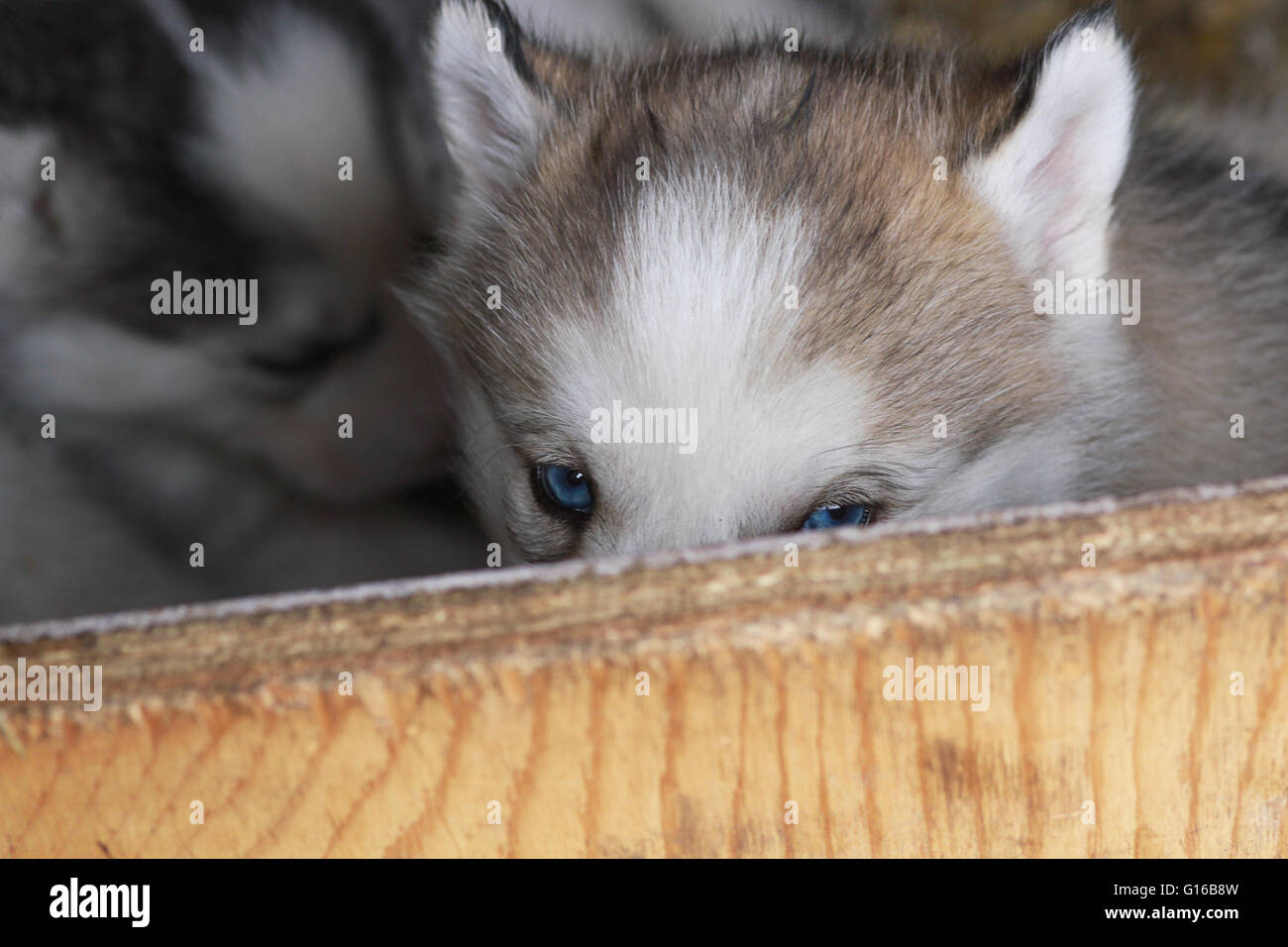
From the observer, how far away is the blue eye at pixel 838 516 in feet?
5.00

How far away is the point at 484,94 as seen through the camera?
1866 millimetres

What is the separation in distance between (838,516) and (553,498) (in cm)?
41

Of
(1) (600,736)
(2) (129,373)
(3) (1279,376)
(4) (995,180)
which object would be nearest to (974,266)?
(4) (995,180)

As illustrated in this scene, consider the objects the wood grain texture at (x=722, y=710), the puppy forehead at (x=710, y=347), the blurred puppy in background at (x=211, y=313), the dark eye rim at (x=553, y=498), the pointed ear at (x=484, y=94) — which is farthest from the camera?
the blurred puppy in background at (x=211, y=313)

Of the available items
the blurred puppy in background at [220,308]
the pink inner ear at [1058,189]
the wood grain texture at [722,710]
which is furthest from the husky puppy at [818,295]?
the wood grain texture at [722,710]

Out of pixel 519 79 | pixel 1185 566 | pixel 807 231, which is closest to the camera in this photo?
pixel 1185 566

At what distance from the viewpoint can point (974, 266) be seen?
169 cm

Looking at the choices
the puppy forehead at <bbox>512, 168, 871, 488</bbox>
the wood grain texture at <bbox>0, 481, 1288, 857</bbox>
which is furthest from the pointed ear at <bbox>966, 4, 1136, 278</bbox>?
the wood grain texture at <bbox>0, 481, 1288, 857</bbox>

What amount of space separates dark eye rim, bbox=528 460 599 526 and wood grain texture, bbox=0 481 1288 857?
2.18 feet

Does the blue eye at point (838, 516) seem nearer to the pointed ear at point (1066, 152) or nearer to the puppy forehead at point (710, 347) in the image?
the puppy forehead at point (710, 347)

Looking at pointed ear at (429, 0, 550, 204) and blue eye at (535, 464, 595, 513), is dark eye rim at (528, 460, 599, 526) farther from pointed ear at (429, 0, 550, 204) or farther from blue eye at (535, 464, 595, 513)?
pointed ear at (429, 0, 550, 204)

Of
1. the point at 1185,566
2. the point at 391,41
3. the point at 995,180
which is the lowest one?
the point at 1185,566
